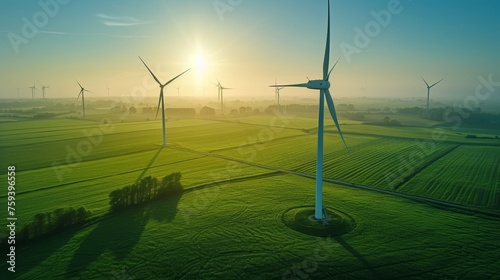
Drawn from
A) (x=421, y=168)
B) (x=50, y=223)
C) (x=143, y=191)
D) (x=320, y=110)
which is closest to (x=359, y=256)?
(x=320, y=110)

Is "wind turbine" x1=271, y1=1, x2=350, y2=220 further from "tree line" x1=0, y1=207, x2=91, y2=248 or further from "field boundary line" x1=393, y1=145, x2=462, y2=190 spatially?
"tree line" x1=0, y1=207, x2=91, y2=248

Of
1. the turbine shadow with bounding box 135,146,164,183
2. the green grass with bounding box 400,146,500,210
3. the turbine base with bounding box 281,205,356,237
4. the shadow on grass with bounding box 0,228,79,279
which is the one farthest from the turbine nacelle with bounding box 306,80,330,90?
the turbine shadow with bounding box 135,146,164,183

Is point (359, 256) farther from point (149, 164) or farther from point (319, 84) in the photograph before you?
point (149, 164)

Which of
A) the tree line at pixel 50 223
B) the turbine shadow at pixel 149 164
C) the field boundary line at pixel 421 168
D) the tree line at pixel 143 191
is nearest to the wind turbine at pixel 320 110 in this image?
the field boundary line at pixel 421 168

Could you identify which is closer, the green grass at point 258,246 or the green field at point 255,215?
the green grass at point 258,246

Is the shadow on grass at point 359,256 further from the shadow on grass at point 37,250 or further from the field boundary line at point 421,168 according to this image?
the shadow on grass at point 37,250
